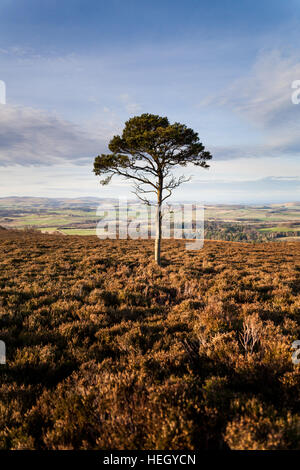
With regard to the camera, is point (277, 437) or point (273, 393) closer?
point (277, 437)

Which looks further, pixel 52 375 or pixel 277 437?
pixel 52 375

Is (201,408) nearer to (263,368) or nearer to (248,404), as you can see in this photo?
(248,404)

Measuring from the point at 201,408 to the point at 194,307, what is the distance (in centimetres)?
395

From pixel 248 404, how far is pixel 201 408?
610 millimetres

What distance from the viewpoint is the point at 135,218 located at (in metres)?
55.0

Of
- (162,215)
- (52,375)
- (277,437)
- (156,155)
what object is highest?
(156,155)

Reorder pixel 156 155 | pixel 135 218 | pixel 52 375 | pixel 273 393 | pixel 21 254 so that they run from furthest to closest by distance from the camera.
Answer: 1. pixel 135 218
2. pixel 21 254
3. pixel 156 155
4. pixel 52 375
5. pixel 273 393

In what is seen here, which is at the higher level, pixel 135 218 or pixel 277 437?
pixel 135 218

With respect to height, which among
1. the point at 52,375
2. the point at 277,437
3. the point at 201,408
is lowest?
the point at 52,375

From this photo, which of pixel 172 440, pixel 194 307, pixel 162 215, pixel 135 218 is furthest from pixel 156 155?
pixel 135 218

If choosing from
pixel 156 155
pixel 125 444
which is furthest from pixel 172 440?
pixel 156 155

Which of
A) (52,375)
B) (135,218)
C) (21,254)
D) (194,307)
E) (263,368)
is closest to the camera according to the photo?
(263,368)
